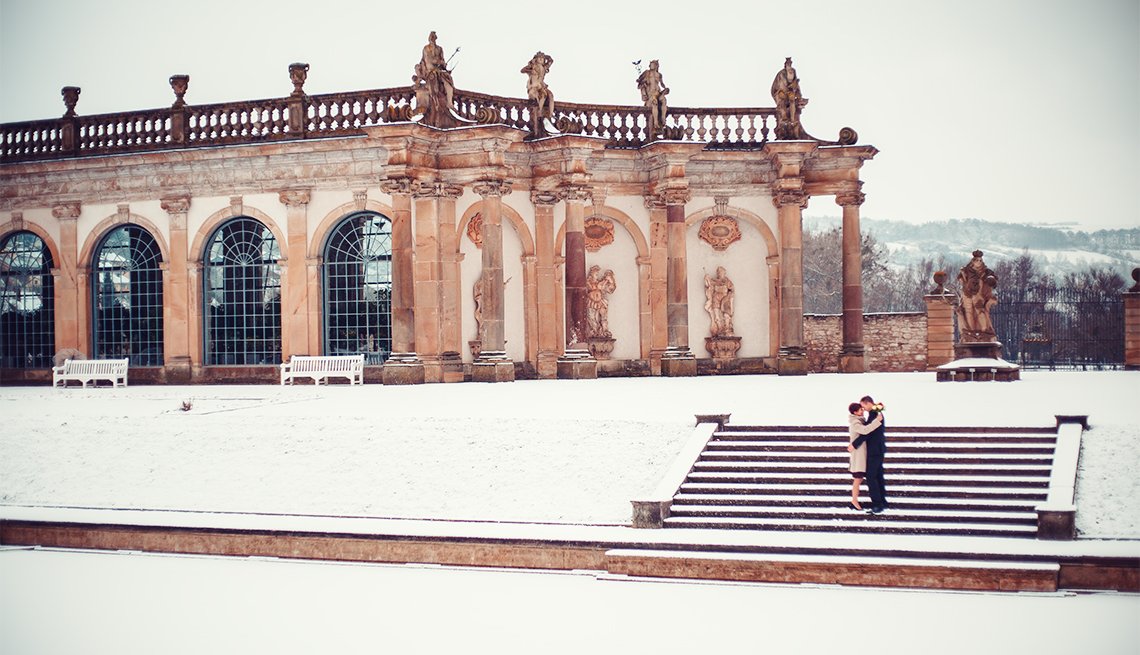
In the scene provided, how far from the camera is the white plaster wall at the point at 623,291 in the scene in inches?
1222

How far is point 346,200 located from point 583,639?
20.8 m

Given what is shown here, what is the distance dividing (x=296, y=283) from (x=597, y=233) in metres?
8.05

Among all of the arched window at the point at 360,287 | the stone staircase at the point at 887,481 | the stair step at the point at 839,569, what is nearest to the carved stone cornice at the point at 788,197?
the arched window at the point at 360,287

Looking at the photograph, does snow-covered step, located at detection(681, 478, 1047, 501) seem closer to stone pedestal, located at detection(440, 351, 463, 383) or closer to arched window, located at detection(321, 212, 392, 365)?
stone pedestal, located at detection(440, 351, 463, 383)

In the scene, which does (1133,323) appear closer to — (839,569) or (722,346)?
(722,346)

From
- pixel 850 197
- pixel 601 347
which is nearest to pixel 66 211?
pixel 601 347

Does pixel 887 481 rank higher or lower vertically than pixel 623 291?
lower

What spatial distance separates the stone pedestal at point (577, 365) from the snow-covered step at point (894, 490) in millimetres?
13460

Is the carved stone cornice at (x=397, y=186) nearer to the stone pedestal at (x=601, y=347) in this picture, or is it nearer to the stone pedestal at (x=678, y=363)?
the stone pedestal at (x=601, y=347)

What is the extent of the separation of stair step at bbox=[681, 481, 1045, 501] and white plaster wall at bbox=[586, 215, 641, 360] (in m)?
15.6

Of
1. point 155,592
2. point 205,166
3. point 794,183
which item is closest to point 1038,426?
point 155,592

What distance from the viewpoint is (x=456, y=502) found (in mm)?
15797

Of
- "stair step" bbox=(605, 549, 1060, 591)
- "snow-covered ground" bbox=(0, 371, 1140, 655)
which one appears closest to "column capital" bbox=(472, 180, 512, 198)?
"snow-covered ground" bbox=(0, 371, 1140, 655)

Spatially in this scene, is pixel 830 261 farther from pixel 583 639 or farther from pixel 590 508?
pixel 583 639
